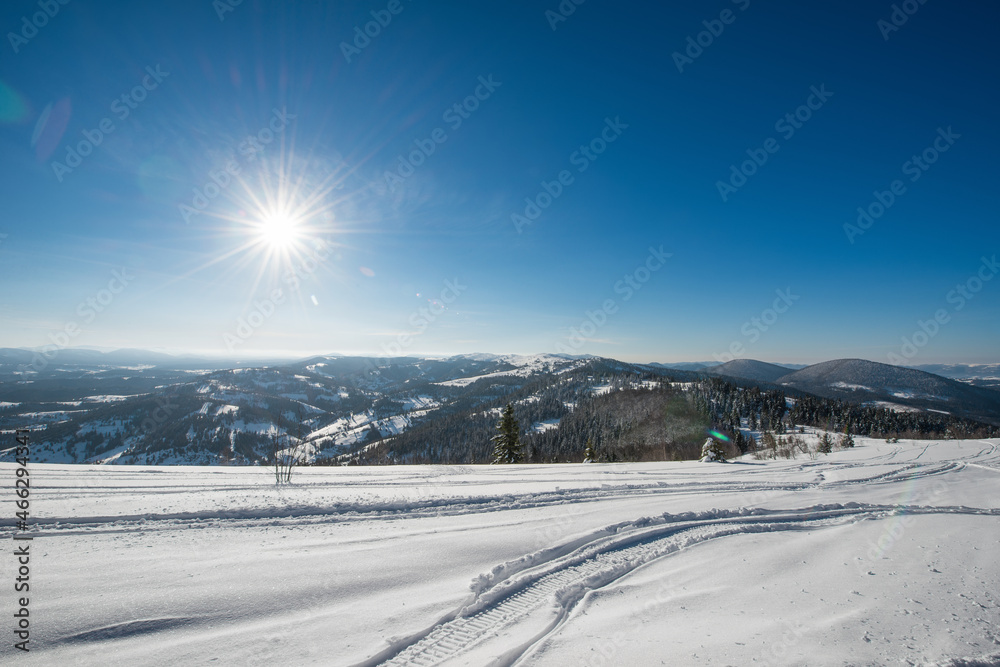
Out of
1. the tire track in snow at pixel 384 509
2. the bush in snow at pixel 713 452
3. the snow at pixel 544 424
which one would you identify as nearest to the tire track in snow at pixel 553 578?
the tire track in snow at pixel 384 509

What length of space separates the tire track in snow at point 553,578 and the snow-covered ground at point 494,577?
25 mm

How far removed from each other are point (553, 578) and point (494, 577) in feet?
2.47

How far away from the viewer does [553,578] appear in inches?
178

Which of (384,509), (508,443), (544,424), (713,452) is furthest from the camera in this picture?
(544,424)

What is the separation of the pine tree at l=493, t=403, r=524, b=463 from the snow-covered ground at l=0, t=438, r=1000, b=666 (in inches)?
882

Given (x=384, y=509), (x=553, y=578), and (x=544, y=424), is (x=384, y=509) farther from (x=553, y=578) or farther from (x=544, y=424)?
(x=544, y=424)

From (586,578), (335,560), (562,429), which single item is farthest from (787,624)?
(562,429)

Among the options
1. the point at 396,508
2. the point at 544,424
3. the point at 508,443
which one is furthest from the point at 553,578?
the point at 544,424

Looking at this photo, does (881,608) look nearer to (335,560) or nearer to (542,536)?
(542,536)

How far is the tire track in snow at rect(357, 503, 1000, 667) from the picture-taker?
316cm

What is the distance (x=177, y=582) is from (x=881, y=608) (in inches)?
307

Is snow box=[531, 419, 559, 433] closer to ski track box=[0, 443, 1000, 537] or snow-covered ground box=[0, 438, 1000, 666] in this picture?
ski track box=[0, 443, 1000, 537]

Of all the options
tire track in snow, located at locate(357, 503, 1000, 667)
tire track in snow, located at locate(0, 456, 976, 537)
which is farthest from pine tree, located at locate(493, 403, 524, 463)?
tire track in snow, located at locate(357, 503, 1000, 667)

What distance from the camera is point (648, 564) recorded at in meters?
5.04
